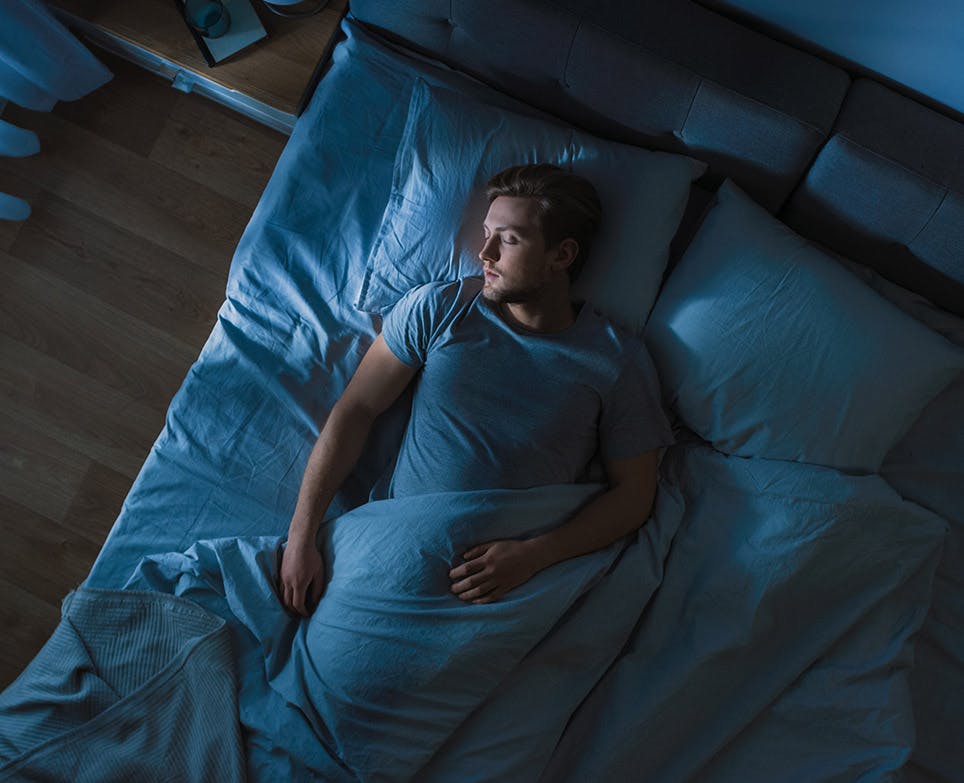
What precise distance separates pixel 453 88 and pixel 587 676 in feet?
4.09

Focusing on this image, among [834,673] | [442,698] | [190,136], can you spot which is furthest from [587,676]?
[190,136]

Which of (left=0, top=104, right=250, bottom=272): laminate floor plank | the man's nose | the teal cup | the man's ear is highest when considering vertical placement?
the teal cup

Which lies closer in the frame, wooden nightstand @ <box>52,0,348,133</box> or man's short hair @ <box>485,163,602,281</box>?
man's short hair @ <box>485,163,602,281</box>

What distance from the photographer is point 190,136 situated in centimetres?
207

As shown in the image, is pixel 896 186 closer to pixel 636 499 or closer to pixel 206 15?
pixel 636 499

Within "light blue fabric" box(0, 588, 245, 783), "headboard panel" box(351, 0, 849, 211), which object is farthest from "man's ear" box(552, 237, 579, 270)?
"light blue fabric" box(0, 588, 245, 783)

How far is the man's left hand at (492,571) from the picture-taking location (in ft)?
4.40

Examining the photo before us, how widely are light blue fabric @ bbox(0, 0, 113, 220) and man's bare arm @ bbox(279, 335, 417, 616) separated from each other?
41.2 inches

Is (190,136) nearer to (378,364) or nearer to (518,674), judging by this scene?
(378,364)

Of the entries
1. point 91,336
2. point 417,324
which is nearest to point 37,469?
point 91,336

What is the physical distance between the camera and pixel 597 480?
5.04 feet

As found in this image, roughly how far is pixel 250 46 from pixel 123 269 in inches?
26.2

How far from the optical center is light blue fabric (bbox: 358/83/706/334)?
1.58 m

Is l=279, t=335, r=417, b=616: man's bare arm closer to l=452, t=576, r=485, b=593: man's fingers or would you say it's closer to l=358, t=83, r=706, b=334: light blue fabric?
l=358, t=83, r=706, b=334: light blue fabric
